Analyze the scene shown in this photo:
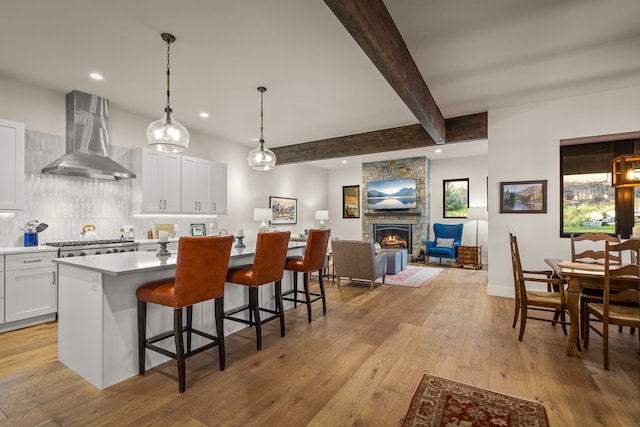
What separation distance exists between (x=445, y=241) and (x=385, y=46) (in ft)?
21.8

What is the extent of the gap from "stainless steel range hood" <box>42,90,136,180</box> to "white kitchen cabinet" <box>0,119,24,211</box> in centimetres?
33

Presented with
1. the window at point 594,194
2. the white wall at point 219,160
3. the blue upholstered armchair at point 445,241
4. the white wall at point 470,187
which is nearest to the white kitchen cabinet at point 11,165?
the white wall at point 219,160

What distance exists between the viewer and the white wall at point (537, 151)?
13.3 ft

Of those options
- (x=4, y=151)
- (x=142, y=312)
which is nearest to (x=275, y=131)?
(x=4, y=151)

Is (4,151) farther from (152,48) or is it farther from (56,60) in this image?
(152,48)

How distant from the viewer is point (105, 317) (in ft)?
7.21

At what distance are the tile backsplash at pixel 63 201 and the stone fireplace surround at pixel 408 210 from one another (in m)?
6.26

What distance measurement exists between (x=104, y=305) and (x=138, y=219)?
313cm

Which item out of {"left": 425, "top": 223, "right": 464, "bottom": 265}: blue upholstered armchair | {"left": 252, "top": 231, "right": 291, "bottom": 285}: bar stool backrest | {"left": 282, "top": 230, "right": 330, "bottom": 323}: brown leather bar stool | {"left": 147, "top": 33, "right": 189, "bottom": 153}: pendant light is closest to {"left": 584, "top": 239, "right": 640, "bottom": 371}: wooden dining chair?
{"left": 282, "top": 230, "right": 330, "bottom": 323}: brown leather bar stool

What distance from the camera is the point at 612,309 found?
2.52 meters

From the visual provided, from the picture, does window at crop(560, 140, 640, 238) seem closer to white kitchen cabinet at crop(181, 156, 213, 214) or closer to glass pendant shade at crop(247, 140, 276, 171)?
glass pendant shade at crop(247, 140, 276, 171)

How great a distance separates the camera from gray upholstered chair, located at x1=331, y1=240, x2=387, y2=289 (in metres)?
5.25

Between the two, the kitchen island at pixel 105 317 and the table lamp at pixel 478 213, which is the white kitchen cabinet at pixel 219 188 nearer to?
the kitchen island at pixel 105 317

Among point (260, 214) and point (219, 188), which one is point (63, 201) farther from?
point (260, 214)
